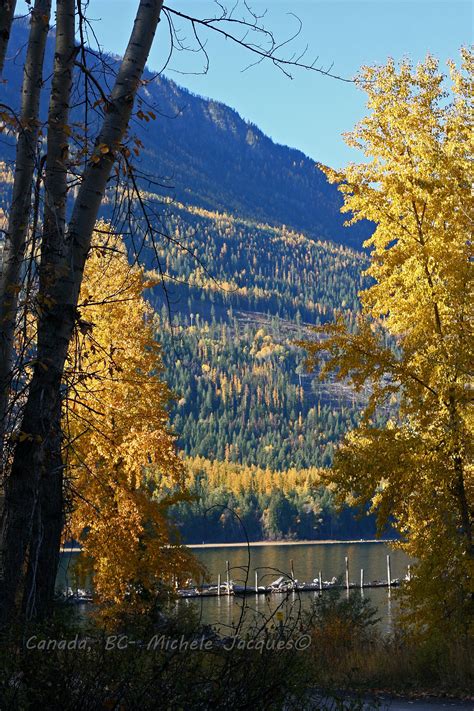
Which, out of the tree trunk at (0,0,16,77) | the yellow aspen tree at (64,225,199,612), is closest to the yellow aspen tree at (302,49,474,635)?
the yellow aspen tree at (64,225,199,612)

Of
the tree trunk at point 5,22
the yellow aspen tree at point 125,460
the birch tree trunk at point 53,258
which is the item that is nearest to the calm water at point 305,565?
the yellow aspen tree at point 125,460

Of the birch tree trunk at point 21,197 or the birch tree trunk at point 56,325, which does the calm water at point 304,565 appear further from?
the birch tree trunk at point 56,325

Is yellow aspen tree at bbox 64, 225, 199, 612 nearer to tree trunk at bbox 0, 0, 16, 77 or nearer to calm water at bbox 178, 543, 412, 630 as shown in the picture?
tree trunk at bbox 0, 0, 16, 77

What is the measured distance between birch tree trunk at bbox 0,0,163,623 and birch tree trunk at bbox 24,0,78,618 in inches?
2.3

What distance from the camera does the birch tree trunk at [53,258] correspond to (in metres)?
4.75

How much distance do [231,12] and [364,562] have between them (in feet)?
332

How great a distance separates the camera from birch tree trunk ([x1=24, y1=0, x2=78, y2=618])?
4746 mm

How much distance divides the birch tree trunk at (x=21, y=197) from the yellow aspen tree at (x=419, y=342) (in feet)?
25.5

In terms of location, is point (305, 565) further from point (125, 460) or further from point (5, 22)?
point (5, 22)

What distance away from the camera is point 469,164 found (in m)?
13.6

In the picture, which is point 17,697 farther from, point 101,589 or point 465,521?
point 101,589

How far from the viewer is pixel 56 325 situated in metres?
4.87

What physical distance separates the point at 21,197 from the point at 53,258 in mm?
814

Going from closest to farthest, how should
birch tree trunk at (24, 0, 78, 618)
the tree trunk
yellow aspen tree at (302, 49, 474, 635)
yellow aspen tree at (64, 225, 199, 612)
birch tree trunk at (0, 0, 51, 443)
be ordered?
1. the tree trunk
2. birch tree trunk at (24, 0, 78, 618)
3. birch tree trunk at (0, 0, 51, 443)
4. yellow aspen tree at (302, 49, 474, 635)
5. yellow aspen tree at (64, 225, 199, 612)
